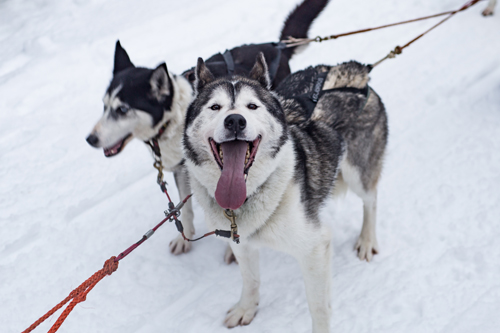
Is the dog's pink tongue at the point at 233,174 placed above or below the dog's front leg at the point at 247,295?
above

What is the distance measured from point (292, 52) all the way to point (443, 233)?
211 cm

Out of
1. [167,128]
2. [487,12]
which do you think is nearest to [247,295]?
[167,128]

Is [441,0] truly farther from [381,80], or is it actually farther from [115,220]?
[115,220]

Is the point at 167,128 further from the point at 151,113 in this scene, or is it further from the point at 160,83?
the point at 160,83

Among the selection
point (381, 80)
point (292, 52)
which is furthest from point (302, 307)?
point (381, 80)

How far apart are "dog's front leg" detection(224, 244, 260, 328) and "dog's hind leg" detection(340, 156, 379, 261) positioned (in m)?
0.85

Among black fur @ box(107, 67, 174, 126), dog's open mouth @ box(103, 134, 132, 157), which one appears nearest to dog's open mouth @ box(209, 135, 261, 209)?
black fur @ box(107, 67, 174, 126)

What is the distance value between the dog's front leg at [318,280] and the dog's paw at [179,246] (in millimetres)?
1198

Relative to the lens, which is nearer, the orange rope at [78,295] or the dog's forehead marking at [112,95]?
the orange rope at [78,295]

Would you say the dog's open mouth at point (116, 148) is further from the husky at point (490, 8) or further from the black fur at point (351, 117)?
the husky at point (490, 8)

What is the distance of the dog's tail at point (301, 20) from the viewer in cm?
342

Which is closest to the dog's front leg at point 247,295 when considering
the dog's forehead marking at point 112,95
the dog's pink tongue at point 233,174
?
the dog's pink tongue at point 233,174

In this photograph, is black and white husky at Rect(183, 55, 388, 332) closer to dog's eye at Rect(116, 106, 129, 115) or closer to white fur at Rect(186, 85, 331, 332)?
white fur at Rect(186, 85, 331, 332)

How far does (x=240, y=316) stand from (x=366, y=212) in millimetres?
1214
